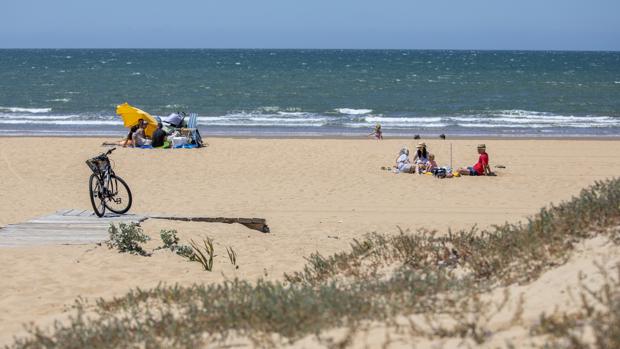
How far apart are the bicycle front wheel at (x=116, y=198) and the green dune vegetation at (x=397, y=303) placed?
186 inches

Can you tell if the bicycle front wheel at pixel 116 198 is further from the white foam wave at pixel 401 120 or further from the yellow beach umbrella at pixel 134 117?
the white foam wave at pixel 401 120

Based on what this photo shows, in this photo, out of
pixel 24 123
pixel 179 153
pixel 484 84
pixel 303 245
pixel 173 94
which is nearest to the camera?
pixel 303 245

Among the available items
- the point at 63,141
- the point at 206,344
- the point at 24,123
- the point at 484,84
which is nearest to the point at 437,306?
the point at 206,344

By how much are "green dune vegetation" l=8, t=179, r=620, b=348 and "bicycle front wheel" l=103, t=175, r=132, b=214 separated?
472 cm

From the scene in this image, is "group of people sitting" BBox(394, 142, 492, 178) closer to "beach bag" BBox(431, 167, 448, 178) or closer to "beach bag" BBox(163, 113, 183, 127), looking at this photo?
"beach bag" BBox(431, 167, 448, 178)

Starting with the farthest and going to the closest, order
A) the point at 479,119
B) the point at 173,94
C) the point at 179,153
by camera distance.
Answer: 1. the point at 173,94
2. the point at 479,119
3. the point at 179,153

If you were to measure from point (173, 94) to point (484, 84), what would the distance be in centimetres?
2174

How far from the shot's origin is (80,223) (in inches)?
424

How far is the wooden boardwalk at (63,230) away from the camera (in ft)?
32.4

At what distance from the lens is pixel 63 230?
10.4 m

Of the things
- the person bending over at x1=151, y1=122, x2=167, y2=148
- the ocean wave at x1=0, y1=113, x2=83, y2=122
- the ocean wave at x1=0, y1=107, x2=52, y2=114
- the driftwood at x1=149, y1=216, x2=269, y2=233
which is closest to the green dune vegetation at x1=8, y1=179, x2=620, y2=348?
the driftwood at x1=149, y1=216, x2=269, y2=233

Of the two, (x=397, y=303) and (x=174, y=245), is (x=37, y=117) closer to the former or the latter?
(x=174, y=245)

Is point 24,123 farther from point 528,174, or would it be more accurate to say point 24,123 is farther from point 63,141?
point 528,174

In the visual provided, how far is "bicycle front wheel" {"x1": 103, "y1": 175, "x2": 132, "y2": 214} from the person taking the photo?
37.9 feet
